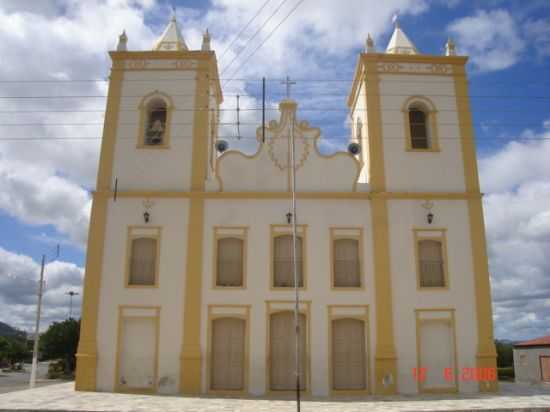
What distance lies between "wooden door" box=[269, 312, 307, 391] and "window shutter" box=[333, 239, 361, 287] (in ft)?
5.83

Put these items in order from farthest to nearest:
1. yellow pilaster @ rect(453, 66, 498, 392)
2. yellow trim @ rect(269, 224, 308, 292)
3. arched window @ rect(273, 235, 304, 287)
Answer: arched window @ rect(273, 235, 304, 287) < yellow trim @ rect(269, 224, 308, 292) < yellow pilaster @ rect(453, 66, 498, 392)

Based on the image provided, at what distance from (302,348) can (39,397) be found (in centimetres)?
769

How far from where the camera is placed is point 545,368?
2205cm

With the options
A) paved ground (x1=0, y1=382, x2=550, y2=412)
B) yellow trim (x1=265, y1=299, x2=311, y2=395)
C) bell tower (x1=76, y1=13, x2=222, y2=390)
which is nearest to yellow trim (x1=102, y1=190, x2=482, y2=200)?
bell tower (x1=76, y1=13, x2=222, y2=390)

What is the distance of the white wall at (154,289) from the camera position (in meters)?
16.3

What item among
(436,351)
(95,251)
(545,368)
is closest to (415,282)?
(436,351)

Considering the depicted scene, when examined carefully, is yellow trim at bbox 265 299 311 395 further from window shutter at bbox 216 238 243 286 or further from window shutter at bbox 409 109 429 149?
window shutter at bbox 409 109 429 149

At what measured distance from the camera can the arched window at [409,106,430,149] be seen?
1877 cm

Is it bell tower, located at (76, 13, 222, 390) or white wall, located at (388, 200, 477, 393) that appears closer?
white wall, located at (388, 200, 477, 393)

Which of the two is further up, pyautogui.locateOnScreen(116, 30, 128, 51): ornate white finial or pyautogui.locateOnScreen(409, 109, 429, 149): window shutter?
pyautogui.locateOnScreen(116, 30, 128, 51): ornate white finial

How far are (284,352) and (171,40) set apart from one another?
40.0 feet

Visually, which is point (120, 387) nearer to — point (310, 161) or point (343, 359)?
point (343, 359)

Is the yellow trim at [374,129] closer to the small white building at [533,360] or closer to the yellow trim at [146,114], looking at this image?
the yellow trim at [146,114]

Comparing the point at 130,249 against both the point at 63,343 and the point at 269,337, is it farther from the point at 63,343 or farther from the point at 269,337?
the point at 63,343
